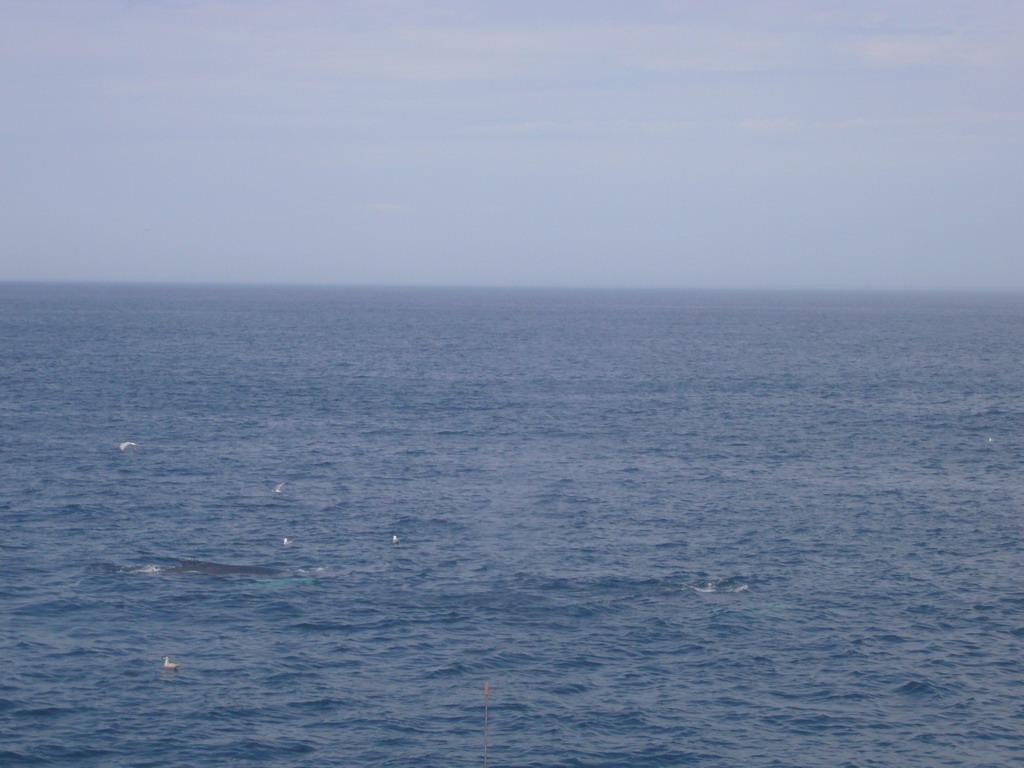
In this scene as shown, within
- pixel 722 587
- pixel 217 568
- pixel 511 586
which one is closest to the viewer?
pixel 511 586

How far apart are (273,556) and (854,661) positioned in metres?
28.6

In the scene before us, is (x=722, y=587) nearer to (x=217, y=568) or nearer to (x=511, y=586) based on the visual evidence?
(x=511, y=586)

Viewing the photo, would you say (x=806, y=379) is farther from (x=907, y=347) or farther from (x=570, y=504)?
(x=570, y=504)

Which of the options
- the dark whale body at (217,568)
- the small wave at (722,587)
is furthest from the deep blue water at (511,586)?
the dark whale body at (217,568)

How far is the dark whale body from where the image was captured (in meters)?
50.5

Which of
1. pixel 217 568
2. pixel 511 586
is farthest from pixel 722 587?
pixel 217 568

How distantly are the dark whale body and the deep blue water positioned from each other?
748mm

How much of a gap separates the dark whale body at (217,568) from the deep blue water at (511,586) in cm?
75

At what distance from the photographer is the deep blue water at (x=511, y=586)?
35562 mm

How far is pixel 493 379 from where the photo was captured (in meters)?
128

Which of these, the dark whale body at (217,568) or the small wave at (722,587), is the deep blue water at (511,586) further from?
the dark whale body at (217,568)

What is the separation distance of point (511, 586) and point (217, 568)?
1455cm

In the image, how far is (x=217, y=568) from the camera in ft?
167

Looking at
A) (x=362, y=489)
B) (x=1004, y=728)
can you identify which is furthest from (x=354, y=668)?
(x=362, y=489)
